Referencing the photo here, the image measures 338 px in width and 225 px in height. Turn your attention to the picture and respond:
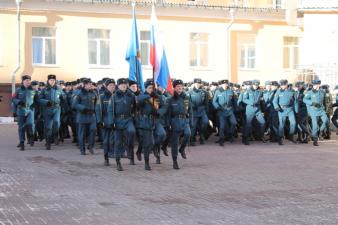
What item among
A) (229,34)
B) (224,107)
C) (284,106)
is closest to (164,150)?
(224,107)

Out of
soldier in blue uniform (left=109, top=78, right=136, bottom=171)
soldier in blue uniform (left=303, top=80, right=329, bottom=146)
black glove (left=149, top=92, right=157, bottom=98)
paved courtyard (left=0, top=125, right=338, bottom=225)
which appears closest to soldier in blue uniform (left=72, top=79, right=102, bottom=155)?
paved courtyard (left=0, top=125, right=338, bottom=225)

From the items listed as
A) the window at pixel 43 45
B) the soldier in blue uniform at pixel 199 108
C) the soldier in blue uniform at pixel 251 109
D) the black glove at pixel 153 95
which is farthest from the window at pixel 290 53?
the black glove at pixel 153 95

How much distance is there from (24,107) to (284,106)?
7.53 metres

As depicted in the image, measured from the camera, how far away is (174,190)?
11.8 metres

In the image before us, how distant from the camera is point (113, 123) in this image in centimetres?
1439

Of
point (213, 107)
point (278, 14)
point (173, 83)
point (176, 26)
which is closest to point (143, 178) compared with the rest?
point (173, 83)

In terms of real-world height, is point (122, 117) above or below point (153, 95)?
below

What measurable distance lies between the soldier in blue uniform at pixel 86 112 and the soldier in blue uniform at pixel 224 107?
14.2 feet

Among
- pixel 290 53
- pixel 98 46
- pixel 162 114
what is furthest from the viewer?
pixel 290 53

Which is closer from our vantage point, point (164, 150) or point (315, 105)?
point (164, 150)

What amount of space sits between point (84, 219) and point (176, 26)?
84.2 ft

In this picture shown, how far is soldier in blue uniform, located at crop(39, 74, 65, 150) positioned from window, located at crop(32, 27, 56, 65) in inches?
541

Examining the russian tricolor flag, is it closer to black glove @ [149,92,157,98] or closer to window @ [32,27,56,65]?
black glove @ [149,92,157,98]

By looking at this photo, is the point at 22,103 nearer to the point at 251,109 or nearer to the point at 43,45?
the point at 251,109
